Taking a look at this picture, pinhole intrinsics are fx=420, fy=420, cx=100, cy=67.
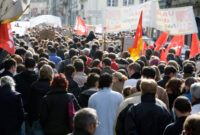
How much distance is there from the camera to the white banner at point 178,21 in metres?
12.0

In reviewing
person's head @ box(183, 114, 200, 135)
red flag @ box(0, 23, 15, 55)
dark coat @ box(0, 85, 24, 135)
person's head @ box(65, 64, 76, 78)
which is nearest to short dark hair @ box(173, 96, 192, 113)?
person's head @ box(183, 114, 200, 135)

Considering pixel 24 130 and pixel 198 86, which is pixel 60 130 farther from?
pixel 198 86

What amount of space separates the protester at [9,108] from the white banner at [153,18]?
6.93 metres

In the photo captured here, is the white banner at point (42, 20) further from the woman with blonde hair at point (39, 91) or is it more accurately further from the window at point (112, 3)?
the window at point (112, 3)

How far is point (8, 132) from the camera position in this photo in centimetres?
623

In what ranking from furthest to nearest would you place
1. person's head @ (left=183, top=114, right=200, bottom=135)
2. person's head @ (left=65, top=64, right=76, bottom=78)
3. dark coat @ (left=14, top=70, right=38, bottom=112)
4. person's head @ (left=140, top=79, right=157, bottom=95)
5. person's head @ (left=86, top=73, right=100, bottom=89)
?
person's head @ (left=65, top=64, right=76, bottom=78), dark coat @ (left=14, top=70, right=38, bottom=112), person's head @ (left=86, top=73, right=100, bottom=89), person's head @ (left=140, top=79, right=157, bottom=95), person's head @ (left=183, top=114, right=200, bottom=135)

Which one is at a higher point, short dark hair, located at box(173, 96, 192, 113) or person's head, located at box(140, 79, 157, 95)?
person's head, located at box(140, 79, 157, 95)

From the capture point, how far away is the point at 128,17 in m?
13.7

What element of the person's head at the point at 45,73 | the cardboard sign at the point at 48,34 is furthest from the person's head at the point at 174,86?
the cardboard sign at the point at 48,34

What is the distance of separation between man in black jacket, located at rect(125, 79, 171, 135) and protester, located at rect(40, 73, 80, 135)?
3.36ft

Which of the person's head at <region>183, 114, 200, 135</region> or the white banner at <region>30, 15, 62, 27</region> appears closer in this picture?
the person's head at <region>183, 114, 200, 135</region>

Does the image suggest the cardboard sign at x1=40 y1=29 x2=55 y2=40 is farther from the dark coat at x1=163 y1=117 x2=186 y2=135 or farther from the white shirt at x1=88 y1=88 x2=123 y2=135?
the dark coat at x1=163 y1=117 x2=186 y2=135

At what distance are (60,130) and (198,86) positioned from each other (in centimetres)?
199

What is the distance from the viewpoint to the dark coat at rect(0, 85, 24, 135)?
612 cm
